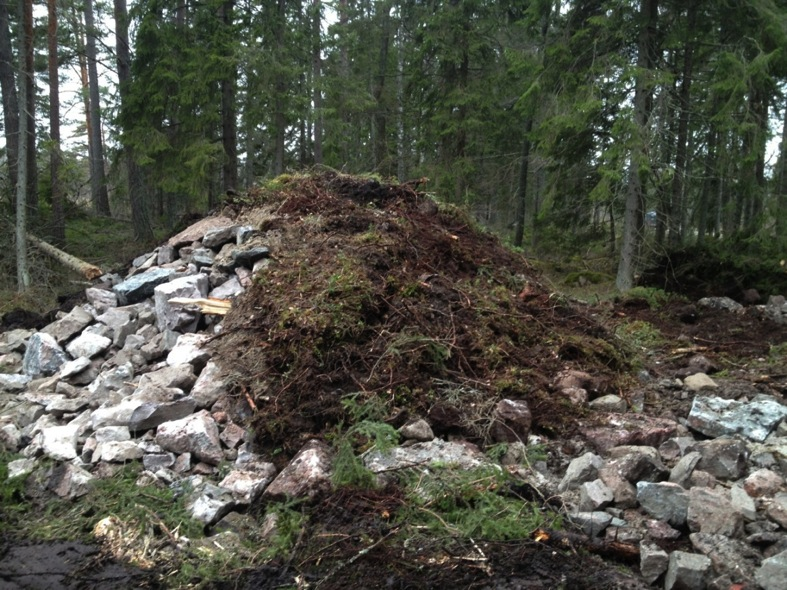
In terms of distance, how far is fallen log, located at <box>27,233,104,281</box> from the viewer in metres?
9.65

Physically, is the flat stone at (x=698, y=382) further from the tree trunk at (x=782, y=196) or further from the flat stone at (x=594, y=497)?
the tree trunk at (x=782, y=196)

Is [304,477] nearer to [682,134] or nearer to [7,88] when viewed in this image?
[682,134]

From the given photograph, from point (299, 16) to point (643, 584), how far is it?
15.2 metres

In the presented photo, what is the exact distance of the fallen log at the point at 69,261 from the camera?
9648mm

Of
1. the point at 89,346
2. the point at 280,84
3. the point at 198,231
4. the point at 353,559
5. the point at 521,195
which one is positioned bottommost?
the point at 353,559

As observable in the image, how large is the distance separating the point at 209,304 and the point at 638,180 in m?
8.29

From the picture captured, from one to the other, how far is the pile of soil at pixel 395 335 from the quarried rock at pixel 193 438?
0.34 m

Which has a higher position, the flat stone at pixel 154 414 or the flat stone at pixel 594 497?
the flat stone at pixel 154 414

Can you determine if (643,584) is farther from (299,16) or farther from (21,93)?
(299,16)

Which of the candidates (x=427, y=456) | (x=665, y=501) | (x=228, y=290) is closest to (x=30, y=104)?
(x=228, y=290)

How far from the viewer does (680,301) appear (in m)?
9.98

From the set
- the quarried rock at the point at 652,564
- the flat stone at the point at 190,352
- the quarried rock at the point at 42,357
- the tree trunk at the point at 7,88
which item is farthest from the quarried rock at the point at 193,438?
the tree trunk at the point at 7,88

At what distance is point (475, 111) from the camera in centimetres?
1647

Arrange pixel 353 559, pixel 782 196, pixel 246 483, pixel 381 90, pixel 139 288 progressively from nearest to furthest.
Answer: pixel 353 559, pixel 246 483, pixel 139 288, pixel 782 196, pixel 381 90
